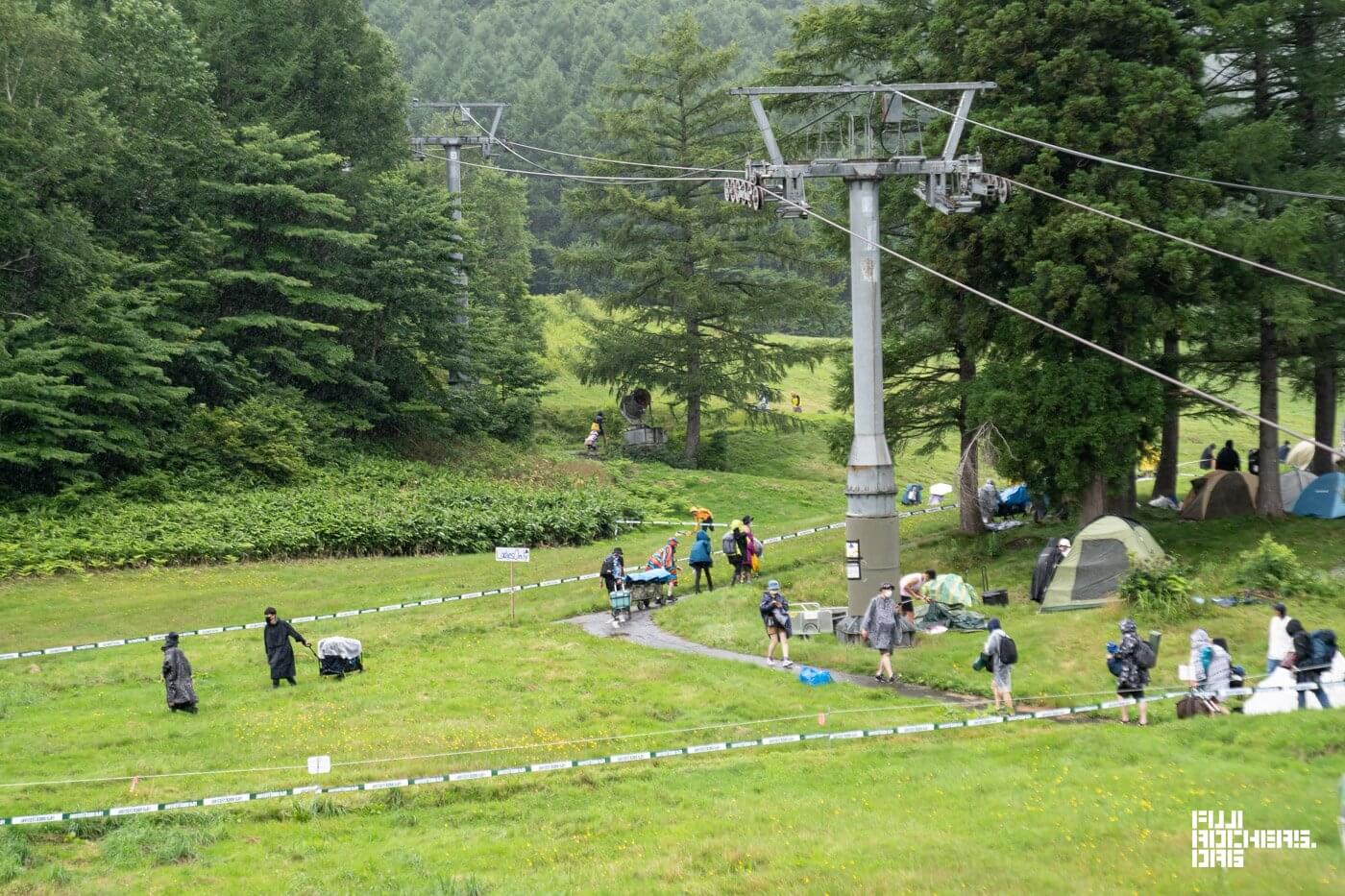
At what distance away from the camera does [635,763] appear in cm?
1853

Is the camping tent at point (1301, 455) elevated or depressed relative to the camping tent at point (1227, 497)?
elevated

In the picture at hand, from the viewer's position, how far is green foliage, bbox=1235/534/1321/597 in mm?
24031

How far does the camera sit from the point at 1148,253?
27906mm

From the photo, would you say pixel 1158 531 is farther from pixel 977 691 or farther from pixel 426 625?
pixel 426 625

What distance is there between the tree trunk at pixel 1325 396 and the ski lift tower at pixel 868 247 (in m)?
9.26

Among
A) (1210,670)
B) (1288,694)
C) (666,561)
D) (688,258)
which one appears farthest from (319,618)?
(688,258)

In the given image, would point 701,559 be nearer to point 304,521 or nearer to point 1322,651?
point 304,521

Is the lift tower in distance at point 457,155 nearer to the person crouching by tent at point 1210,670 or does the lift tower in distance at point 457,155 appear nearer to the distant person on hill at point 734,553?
the distant person on hill at point 734,553

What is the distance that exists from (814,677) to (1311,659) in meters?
7.57

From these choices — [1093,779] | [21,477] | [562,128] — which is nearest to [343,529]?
[21,477]

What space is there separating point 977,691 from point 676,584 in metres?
13.0

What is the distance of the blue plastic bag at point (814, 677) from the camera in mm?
22438

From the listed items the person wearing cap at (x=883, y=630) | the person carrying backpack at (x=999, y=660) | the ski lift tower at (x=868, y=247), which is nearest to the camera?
the person carrying backpack at (x=999, y=660)

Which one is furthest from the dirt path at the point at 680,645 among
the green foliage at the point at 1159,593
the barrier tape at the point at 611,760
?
the green foliage at the point at 1159,593
